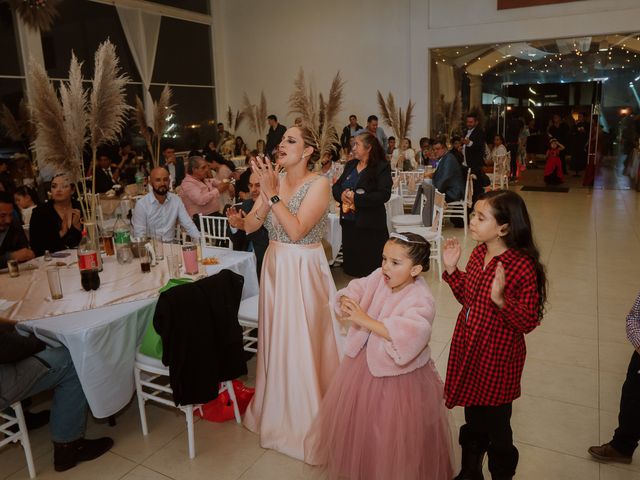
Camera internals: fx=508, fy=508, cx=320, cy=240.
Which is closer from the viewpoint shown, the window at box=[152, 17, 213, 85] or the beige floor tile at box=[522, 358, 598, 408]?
the beige floor tile at box=[522, 358, 598, 408]

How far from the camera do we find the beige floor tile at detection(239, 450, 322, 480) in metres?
2.60

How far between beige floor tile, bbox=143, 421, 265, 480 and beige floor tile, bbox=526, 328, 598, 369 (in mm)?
2216

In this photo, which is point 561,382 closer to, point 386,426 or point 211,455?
point 386,426

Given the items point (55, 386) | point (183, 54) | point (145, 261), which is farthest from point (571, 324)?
point (183, 54)

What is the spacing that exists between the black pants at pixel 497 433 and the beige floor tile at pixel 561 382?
1.23 m

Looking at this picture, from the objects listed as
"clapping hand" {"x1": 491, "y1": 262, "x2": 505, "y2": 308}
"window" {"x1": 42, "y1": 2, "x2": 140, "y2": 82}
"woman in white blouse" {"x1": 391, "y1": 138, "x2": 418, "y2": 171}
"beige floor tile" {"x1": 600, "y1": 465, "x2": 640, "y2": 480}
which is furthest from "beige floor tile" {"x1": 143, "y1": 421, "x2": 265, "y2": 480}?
"window" {"x1": 42, "y1": 2, "x2": 140, "y2": 82}

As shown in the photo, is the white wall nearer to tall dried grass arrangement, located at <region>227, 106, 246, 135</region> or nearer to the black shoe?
tall dried grass arrangement, located at <region>227, 106, 246, 135</region>

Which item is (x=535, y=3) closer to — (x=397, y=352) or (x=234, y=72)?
(x=234, y=72)

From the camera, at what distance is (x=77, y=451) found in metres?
2.76

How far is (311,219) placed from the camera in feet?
8.57

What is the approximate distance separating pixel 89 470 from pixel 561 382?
296 centimetres

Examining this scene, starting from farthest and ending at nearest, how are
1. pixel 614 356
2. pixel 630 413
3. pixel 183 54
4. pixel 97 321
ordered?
pixel 183 54 < pixel 614 356 < pixel 97 321 < pixel 630 413

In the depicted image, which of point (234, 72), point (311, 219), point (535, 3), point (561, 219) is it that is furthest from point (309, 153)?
point (234, 72)

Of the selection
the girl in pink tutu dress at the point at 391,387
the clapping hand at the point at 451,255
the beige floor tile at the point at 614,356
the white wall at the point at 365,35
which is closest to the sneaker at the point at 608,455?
the girl in pink tutu dress at the point at 391,387
